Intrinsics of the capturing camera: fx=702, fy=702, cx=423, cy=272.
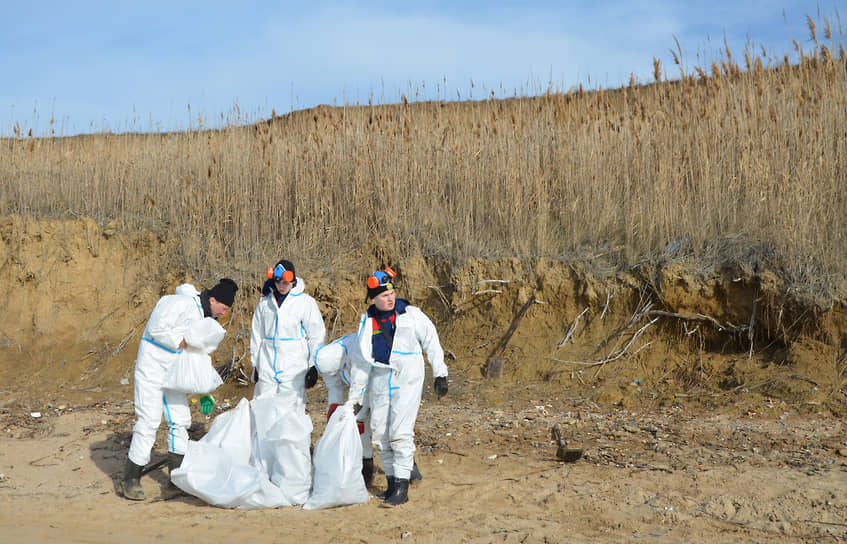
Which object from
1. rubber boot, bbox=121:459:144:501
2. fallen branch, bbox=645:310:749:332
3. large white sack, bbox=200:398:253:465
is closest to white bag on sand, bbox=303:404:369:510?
large white sack, bbox=200:398:253:465

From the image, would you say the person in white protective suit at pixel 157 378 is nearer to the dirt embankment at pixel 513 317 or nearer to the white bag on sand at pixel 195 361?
the white bag on sand at pixel 195 361

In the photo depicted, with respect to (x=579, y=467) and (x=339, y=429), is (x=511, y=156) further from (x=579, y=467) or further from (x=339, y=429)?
(x=339, y=429)

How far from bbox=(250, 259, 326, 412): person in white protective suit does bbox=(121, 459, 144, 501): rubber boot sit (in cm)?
99

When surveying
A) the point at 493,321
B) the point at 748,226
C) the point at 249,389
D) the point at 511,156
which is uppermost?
the point at 511,156

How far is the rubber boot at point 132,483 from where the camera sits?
196 inches

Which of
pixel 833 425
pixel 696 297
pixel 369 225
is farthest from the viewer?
pixel 369 225

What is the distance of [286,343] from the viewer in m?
5.18

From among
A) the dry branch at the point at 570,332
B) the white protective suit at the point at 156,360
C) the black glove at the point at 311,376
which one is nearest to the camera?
the white protective suit at the point at 156,360

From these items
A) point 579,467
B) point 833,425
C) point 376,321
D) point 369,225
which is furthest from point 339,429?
point 369,225

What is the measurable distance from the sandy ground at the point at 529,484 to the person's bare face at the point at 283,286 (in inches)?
60.1

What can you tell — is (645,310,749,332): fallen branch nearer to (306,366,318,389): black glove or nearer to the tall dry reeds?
the tall dry reeds

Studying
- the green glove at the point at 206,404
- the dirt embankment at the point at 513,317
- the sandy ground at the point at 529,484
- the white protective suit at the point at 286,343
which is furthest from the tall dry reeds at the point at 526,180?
the green glove at the point at 206,404

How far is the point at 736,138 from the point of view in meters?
7.86

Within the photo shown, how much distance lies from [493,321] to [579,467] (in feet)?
9.75
